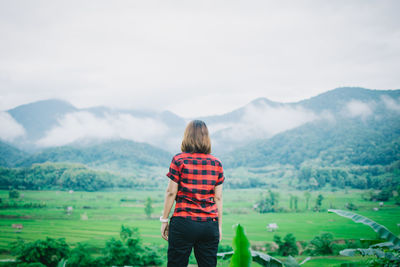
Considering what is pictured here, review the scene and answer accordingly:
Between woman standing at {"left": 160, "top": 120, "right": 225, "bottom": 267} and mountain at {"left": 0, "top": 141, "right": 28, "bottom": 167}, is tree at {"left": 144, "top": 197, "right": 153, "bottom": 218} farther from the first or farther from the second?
woman standing at {"left": 160, "top": 120, "right": 225, "bottom": 267}

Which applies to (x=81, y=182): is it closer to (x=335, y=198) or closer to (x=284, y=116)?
(x=335, y=198)

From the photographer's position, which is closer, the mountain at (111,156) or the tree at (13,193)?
the tree at (13,193)

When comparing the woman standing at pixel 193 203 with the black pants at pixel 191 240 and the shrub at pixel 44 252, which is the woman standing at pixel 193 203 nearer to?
the black pants at pixel 191 240

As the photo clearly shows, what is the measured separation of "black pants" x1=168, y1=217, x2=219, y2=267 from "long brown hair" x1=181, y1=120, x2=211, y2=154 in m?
0.51

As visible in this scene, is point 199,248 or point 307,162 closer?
point 199,248

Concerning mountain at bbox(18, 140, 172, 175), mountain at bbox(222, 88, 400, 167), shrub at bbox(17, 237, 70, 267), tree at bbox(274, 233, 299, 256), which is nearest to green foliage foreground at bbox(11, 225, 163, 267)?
shrub at bbox(17, 237, 70, 267)

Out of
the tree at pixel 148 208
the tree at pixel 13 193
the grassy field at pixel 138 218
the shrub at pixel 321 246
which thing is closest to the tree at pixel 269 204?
the grassy field at pixel 138 218

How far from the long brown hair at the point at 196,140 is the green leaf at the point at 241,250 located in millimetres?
726

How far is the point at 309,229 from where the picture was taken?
51.0 feet

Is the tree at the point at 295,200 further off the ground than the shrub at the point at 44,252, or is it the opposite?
the tree at the point at 295,200

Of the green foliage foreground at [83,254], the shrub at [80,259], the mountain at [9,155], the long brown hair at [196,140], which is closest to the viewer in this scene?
the long brown hair at [196,140]

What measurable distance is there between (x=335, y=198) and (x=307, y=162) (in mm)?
3576

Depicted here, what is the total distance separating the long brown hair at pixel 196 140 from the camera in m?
1.90

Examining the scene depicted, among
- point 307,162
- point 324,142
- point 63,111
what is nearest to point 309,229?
point 307,162
